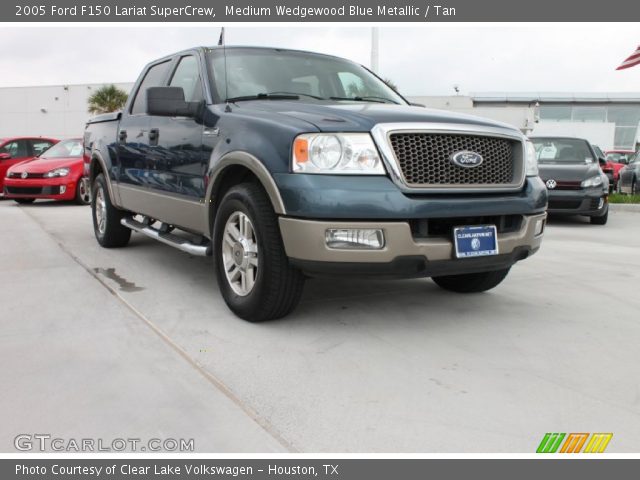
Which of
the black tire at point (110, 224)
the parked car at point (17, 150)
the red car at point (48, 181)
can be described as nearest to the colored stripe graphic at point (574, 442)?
the black tire at point (110, 224)

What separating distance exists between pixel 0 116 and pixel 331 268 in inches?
1821

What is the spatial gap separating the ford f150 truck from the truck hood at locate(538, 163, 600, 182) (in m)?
5.74

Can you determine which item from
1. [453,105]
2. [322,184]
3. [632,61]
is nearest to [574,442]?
[322,184]

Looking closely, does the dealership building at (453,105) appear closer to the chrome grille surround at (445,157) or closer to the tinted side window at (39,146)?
the tinted side window at (39,146)

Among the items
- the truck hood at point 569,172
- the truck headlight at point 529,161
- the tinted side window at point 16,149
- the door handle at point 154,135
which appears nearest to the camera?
the truck headlight at point 529,161

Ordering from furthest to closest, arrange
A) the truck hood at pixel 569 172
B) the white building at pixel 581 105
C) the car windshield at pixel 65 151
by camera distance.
Result: the white building at pixel 581 105, the car windshield at pixel 65 151, the truck hood at pixel 569 172

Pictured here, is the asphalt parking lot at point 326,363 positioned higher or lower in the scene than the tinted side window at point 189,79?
lower

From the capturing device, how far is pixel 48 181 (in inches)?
448

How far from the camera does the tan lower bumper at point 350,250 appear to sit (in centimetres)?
318

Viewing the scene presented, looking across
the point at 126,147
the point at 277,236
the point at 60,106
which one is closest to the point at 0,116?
the point at 60,106

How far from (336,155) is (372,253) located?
0.55m

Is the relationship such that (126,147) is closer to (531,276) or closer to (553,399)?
(531,276)

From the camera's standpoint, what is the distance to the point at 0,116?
1684 inches

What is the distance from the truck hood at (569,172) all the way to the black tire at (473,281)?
5.60 m
